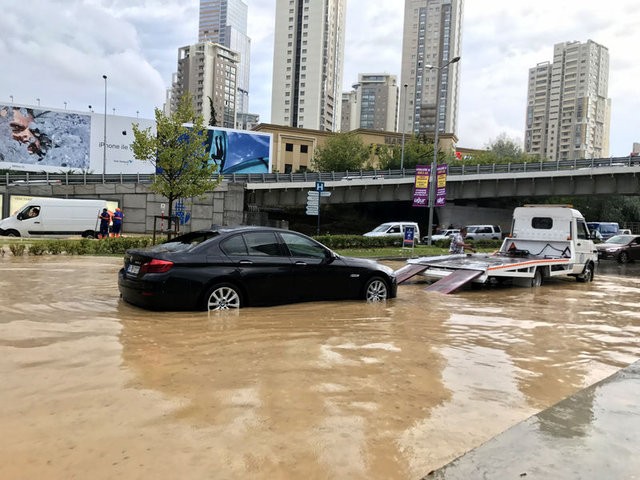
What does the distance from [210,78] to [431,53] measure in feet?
184

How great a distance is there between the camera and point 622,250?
2645 cm

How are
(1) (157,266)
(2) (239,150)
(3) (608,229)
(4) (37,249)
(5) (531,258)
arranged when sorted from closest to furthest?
1. (1) (157,266)
2. (5) (531,258)
3. (4) (37,249)
4. (3) (608,229)
5. (2) (239,150)

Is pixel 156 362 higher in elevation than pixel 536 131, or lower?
lower

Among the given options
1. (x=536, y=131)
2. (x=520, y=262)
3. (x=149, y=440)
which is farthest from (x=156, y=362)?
(x=536, y=131)

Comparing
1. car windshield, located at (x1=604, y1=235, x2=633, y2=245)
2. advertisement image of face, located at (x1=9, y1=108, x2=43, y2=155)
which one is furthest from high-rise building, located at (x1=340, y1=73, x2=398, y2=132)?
car windshield, located at (x1=604, y1=235, x2=633, y2=245)

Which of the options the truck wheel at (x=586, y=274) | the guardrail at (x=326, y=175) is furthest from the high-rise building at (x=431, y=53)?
the truck wheel at (x=586, y=274)

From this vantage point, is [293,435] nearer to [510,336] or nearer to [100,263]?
[510,336]

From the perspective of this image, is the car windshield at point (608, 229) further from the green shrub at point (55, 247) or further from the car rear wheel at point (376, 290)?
the green shrub at point (55, 247)

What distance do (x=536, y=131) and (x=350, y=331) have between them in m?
131

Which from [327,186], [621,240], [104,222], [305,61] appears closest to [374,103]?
[305,61]

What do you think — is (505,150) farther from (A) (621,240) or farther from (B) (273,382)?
(B) (273,382)

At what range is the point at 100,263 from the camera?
1520 centimetres

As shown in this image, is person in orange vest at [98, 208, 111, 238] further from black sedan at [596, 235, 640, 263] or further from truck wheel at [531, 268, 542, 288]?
black sedan at [596, 235, 640, 263]

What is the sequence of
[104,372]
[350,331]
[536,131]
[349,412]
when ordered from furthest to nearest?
[536,131], [350,331], [104,372], [349,412]
